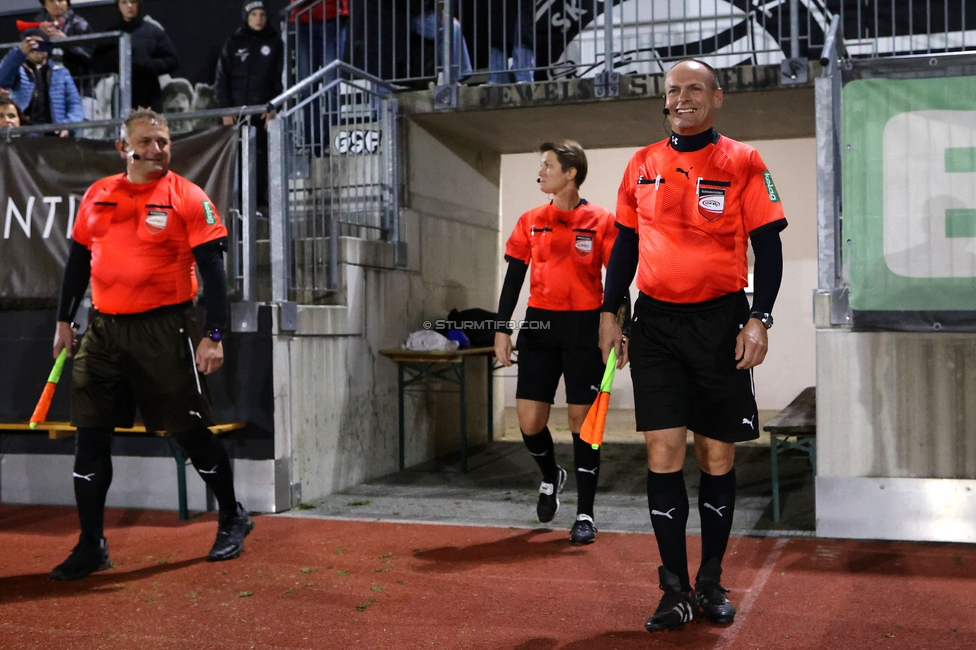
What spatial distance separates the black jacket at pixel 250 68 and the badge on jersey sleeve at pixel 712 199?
6.00 m

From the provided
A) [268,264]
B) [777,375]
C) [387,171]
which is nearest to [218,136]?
[268,264]

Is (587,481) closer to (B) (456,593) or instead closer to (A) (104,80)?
(B) (456,593)

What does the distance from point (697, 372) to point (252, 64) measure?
6.41 meters

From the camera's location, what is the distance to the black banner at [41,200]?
22.7 ft

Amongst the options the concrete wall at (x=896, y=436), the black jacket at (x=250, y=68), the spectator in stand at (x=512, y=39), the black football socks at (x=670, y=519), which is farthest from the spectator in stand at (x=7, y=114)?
the black football socks at (x=670, y=519)

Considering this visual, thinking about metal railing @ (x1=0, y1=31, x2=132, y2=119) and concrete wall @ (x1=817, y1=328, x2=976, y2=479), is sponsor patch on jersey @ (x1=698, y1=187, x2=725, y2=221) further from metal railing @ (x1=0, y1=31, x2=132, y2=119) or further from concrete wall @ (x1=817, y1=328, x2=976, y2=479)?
metal railing @ (x1=0, y1=31, x2=132, y2=119)

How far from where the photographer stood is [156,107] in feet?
30.6

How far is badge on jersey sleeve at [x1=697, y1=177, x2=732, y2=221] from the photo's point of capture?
149 inches

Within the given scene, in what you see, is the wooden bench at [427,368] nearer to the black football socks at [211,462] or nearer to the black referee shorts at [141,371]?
the black football socks at [211,462]

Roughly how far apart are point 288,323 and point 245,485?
40.1 inches

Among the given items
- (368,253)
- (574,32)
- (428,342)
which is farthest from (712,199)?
(574,32)

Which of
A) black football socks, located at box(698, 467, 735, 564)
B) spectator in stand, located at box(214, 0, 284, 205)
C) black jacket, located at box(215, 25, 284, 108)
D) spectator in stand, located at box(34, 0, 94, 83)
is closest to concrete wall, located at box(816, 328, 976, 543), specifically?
black football socks, located at box(698, 467, 735, 564)

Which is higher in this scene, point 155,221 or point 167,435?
point 155,221

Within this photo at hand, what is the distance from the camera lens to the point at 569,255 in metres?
5.78
